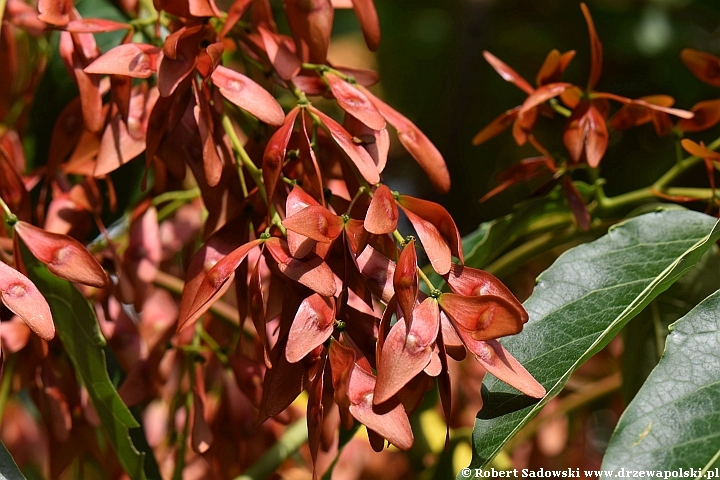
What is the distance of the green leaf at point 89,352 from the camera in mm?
677

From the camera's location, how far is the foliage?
53 centimetres

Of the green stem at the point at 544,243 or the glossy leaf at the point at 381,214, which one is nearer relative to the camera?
the glossy leaf at the point at 381,214

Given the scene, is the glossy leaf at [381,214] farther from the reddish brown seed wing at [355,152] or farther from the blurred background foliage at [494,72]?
the blurred background foliage at [494,72]

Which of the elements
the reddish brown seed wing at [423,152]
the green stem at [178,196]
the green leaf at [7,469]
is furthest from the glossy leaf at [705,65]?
the green leaf at [7,469]

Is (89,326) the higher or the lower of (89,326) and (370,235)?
the lower

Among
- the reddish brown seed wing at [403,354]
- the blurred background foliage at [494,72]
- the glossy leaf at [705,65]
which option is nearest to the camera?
the reddish brown seed wing at [403,354]

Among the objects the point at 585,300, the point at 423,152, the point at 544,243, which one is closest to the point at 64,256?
the point at 423,152

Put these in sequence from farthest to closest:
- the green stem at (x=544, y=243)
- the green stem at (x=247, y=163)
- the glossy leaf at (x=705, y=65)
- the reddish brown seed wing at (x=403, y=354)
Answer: the green stem at (x=544, y=243), the glossy leaf at (x=705, y=65), the green stem at (x=247, y=163), the reddish brown seed wing at (x=403, y=354)

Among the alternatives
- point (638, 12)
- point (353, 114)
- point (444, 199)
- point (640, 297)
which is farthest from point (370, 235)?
point (638, 12)

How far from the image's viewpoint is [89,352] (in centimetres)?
69

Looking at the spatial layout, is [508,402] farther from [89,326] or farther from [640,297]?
[89,326]

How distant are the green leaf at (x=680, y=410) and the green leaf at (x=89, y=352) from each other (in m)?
0.38

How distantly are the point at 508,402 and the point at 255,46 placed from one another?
374 millimetres

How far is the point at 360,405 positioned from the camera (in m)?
0.51
